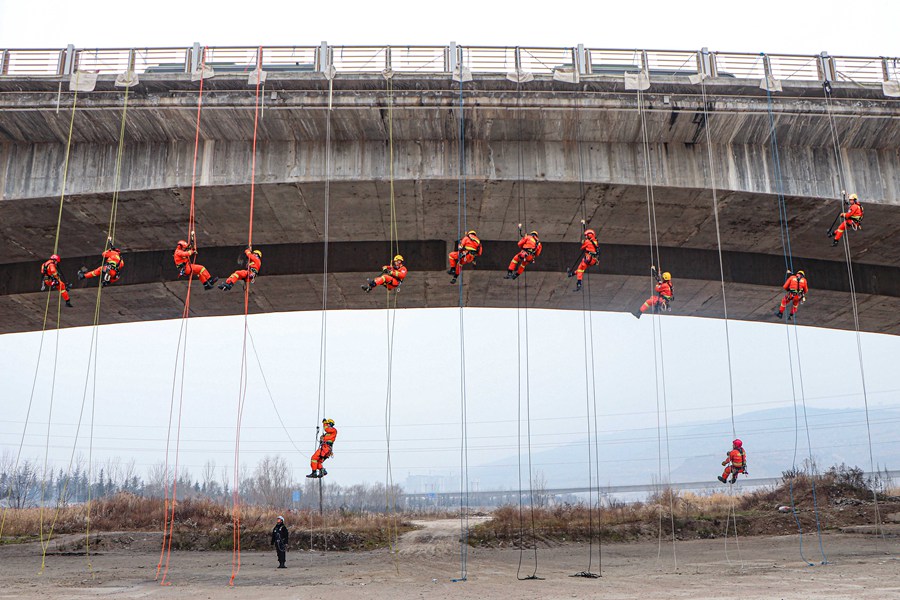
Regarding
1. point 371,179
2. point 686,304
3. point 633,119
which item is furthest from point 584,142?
point 686,304

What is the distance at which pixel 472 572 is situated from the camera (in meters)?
15.5

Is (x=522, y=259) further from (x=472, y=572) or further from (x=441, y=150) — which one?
(x=472, y=572)

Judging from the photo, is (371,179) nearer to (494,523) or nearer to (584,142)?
(584,142)

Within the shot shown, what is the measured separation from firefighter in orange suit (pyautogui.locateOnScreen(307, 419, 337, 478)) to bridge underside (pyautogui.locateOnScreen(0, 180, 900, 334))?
5618 millimetres

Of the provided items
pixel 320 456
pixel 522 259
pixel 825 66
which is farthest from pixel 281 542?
pixel 825 66

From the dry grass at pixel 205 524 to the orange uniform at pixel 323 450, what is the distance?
780cm

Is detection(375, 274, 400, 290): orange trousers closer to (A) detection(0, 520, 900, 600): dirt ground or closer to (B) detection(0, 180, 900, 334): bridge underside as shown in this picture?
(B) detection(0, 180, 900, 334): bridge underside

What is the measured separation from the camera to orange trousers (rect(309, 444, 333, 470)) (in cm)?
1515

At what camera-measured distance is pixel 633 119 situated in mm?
15094

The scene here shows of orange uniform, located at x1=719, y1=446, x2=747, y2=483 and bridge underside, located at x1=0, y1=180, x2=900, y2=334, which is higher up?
bridge underside, located at x1=0, y1=180, x2=900, y2=334

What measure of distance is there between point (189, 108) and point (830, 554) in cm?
2057

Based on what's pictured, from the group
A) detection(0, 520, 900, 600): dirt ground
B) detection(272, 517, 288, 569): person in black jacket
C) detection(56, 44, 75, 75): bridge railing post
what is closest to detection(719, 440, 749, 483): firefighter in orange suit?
detection(0, 520, 900, 600): dirt ground

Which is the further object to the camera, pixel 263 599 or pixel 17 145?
pixel 17 145

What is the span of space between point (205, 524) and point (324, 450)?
1364cm
